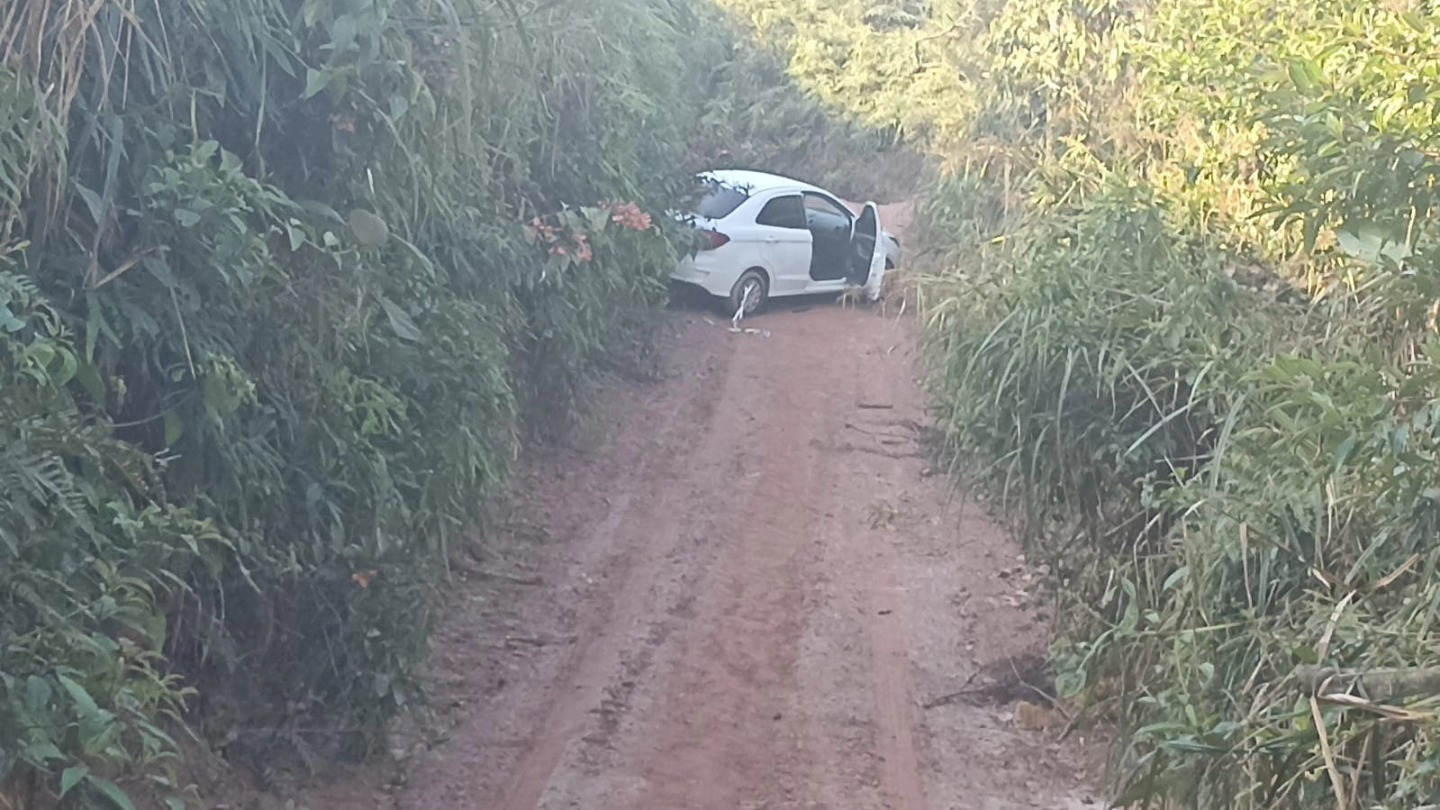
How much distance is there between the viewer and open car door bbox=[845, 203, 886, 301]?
16047 mm

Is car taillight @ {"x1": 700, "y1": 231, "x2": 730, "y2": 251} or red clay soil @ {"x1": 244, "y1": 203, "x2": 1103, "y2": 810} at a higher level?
car taillight @ {"x1": 700, "y1": 231, "x2": 730, "y2": 251}

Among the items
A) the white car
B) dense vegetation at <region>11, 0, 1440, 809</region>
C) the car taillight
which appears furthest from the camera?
the white car

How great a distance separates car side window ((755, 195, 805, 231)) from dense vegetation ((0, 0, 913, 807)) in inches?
301

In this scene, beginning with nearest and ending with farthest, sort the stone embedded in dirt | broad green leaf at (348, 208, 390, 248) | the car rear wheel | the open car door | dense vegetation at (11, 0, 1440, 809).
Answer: dense vegetation at (11, 0, 1440, 809), broad green leaf at (348, 208, 390, 248), the stone embedded in dirt, the car rear wheel, the open car door

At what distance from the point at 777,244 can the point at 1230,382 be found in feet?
32.8

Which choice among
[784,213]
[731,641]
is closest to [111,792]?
[731,641]

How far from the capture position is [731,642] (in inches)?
300

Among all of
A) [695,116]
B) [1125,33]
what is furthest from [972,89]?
[695,116]

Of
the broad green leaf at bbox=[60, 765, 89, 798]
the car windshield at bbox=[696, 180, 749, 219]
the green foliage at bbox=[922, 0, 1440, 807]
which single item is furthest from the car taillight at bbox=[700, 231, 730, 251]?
the broad green leaf at bbox=[60, 765, 89, 798]

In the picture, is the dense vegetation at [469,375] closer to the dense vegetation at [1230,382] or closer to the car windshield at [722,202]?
the dense vegetation at [1230,382]

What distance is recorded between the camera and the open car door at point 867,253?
632 inches

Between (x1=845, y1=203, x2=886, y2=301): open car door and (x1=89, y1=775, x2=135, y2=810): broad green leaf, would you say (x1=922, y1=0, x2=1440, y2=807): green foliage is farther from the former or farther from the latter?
(x1=845, y1=203, x2=886, y2=301): open car door

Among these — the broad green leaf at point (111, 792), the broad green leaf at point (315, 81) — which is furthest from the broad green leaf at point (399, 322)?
the broad green leaf at point (111, 792)

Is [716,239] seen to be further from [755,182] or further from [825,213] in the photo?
[825,213]
